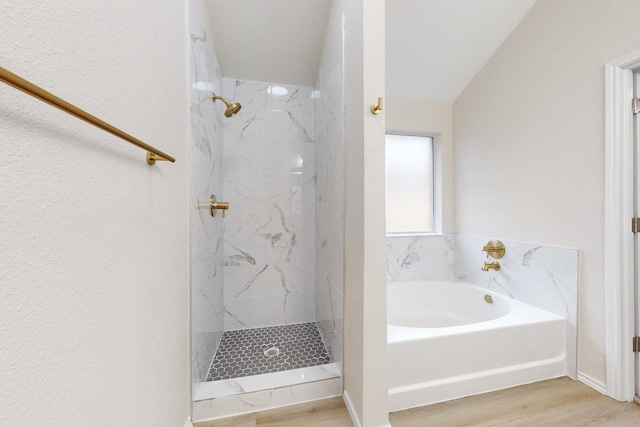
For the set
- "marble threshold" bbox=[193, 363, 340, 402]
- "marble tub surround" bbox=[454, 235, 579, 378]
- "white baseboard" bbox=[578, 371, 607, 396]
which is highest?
"marble tub surround" bbox=[454, 235, 579, 378]

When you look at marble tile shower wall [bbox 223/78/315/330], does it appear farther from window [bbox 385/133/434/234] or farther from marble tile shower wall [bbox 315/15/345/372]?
window [bbox 385/133/434/234]

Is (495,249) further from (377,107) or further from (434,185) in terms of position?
(377,107)

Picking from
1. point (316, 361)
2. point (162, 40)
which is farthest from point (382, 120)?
point (316, 361)

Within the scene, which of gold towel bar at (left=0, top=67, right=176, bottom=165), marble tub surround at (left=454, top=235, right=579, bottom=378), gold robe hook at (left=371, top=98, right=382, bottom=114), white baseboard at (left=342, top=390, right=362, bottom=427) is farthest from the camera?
marble tub surround at (left=454, top=235, right=579, bottom=378)

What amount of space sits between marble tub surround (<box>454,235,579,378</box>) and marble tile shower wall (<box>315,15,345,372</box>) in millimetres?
1437

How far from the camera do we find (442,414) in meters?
1.33

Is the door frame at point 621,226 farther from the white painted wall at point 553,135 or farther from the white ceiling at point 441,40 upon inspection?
the white ceiling at point 441,40

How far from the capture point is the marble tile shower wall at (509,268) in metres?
1.64

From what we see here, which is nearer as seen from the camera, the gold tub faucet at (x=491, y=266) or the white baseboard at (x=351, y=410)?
the white baseboard at (x=351, y=410)

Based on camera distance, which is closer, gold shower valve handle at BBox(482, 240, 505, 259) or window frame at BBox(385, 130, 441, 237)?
gold shower valve handle at BBox(482, 240, 505, 259)

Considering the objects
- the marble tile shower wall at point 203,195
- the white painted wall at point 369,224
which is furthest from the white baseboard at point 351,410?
the marble tile shower wall at point 203,195

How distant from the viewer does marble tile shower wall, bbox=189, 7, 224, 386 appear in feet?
4.32

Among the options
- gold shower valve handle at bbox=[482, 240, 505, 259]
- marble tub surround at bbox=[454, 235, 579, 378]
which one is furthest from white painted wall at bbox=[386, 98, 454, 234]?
gold shower valve handle at bbox=[482, 240, 505, 259]

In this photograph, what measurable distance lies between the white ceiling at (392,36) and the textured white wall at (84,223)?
99 cm
